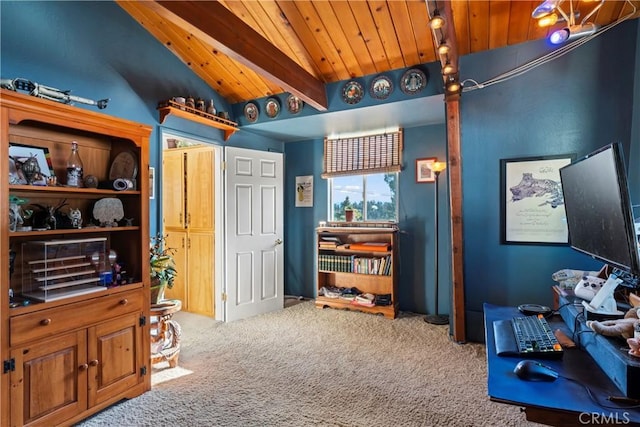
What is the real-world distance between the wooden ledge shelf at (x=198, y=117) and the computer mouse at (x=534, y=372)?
3.31m

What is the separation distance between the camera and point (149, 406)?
2.18 m

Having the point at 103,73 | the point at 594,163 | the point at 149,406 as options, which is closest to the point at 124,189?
the point at 103,73

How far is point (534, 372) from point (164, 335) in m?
2.57

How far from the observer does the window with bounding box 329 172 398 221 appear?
4.30m

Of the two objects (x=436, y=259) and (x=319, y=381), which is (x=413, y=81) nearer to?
(x=436, y=259)

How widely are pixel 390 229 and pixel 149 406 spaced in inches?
111

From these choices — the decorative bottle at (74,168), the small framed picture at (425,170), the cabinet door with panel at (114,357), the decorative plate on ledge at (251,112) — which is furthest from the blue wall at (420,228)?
the decorative bottle at (74,168)

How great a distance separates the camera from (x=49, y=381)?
6.09ft

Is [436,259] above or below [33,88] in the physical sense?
below

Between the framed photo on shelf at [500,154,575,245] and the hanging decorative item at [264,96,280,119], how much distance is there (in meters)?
2.38

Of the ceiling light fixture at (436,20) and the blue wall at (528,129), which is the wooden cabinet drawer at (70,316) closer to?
the ceiling light fixture at (436,20)

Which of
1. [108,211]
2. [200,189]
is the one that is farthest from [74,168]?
[200,189]

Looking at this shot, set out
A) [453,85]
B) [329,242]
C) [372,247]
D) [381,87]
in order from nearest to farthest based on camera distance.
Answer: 1. [453,85]
2. [381,87]
3. [372,247]
4. [329,242]

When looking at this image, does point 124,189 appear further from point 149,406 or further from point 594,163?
point 594,163
